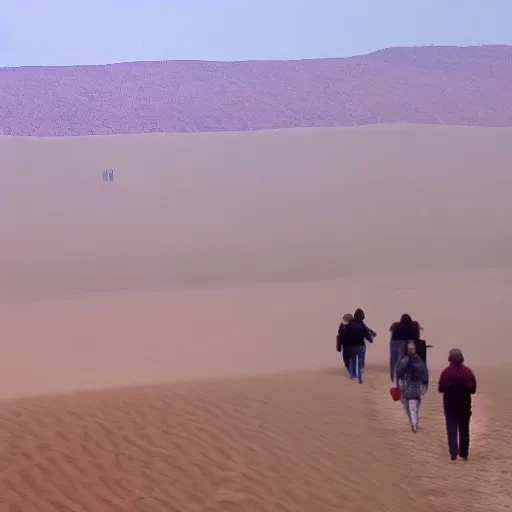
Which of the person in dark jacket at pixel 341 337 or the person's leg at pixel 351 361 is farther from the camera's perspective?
the person's leg at pixel 351 361

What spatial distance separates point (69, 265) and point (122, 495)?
18993mm

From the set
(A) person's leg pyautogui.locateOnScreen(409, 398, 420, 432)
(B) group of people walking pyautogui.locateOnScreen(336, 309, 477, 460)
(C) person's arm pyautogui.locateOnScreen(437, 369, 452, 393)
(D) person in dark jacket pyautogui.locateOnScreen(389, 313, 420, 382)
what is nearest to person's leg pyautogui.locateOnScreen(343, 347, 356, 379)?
(B) group of people walking pyautogui.locateOnScreen(336, 309, 477, 460)

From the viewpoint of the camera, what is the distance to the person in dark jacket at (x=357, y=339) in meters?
11.5

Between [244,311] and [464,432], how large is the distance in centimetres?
1159

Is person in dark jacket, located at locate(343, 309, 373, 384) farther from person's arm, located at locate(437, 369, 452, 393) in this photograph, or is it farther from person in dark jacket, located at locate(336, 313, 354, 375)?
person's arm, located at locate(437, 369, 452, 393)

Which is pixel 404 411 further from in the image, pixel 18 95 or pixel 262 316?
pixel 18 95

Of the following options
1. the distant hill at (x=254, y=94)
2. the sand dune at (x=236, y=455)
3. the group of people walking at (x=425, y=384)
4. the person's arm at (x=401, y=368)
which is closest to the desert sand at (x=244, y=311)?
the sand dune at (x=236, y=455)

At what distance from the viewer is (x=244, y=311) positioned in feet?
66.4

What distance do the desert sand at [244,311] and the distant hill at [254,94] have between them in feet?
35.4

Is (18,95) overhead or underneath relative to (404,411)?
overhead

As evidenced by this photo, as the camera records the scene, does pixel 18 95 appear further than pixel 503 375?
Yes

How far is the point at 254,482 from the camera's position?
786 centimetres

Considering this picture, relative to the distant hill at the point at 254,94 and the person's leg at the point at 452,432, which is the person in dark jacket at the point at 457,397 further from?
the distant hill at the point at 254,94


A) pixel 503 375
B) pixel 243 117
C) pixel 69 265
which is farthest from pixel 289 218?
pixel 243 117
